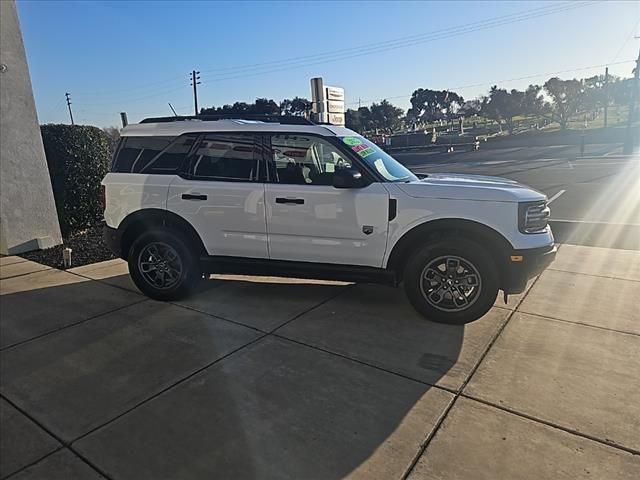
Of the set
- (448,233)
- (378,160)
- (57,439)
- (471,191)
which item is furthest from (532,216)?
(57,439)

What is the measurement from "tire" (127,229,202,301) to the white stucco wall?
3612 millimetres

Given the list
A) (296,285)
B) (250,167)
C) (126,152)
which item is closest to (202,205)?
(250,167)

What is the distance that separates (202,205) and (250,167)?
66 centimetres

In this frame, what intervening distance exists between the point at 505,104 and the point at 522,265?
2782 inches

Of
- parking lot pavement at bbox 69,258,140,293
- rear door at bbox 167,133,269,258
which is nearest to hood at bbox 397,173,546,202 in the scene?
rear door at bbox 167,133,269,258

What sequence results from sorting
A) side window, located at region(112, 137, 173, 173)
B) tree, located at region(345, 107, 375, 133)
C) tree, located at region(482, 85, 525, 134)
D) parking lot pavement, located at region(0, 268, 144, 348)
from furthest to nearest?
tree, located at region(345, 107, 375, 133) < tree, located at region(482, 85, 525, 134) < side window, located at region(112, 137, 173, 173) < parking lot pavement, located at region(0, 268, 144, 348)

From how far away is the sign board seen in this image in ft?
28.5

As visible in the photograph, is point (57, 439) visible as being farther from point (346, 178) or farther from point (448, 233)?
point (448, 233)

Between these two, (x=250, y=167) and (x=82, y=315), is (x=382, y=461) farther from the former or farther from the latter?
(x=82, y=315)

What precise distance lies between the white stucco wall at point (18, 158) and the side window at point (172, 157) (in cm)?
375

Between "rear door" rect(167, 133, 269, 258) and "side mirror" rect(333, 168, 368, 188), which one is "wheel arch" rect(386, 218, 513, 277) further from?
"rear door" rect(167, 133, 269, 258)

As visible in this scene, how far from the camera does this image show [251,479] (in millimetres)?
2223

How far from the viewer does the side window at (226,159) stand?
4.47 meters

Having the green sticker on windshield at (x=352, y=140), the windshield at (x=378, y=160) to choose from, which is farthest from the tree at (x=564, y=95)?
the green sticker on windshield at (x=352, y=140)
